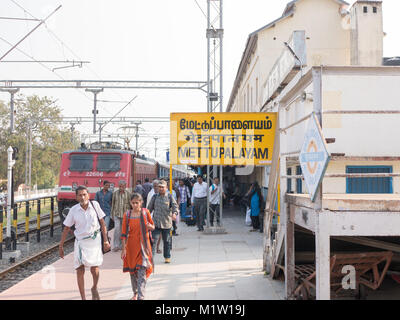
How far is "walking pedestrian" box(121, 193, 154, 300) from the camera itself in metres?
6.00

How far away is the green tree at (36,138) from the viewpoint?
39.0m

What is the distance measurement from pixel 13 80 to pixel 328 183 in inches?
581

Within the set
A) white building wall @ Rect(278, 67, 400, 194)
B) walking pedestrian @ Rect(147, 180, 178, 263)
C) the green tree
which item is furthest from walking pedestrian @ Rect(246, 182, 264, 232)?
the green tree

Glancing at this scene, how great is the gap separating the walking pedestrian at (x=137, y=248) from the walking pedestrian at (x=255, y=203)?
716cm

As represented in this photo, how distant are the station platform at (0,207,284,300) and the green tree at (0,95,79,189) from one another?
106ft

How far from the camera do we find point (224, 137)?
1062 centimetres

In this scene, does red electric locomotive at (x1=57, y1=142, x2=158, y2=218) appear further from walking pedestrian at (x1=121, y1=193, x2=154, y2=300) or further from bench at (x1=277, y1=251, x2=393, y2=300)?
bench at (x1=277, y1=251, x2=393, y2=300)

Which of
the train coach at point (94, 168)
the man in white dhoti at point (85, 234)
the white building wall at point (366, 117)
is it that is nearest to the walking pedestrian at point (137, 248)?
the man in white dhoti at point (85, 234)

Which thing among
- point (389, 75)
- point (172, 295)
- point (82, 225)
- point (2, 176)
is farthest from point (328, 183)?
point (2, 176)

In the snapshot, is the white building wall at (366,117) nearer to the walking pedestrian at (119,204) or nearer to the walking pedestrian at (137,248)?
the walking pedestrian at (119,204)

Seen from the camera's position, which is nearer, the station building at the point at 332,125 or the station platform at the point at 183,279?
the station building at the point at 332,125

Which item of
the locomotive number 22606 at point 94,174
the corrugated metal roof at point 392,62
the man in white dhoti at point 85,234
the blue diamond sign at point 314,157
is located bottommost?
the man in white dhoti at point 85,234
